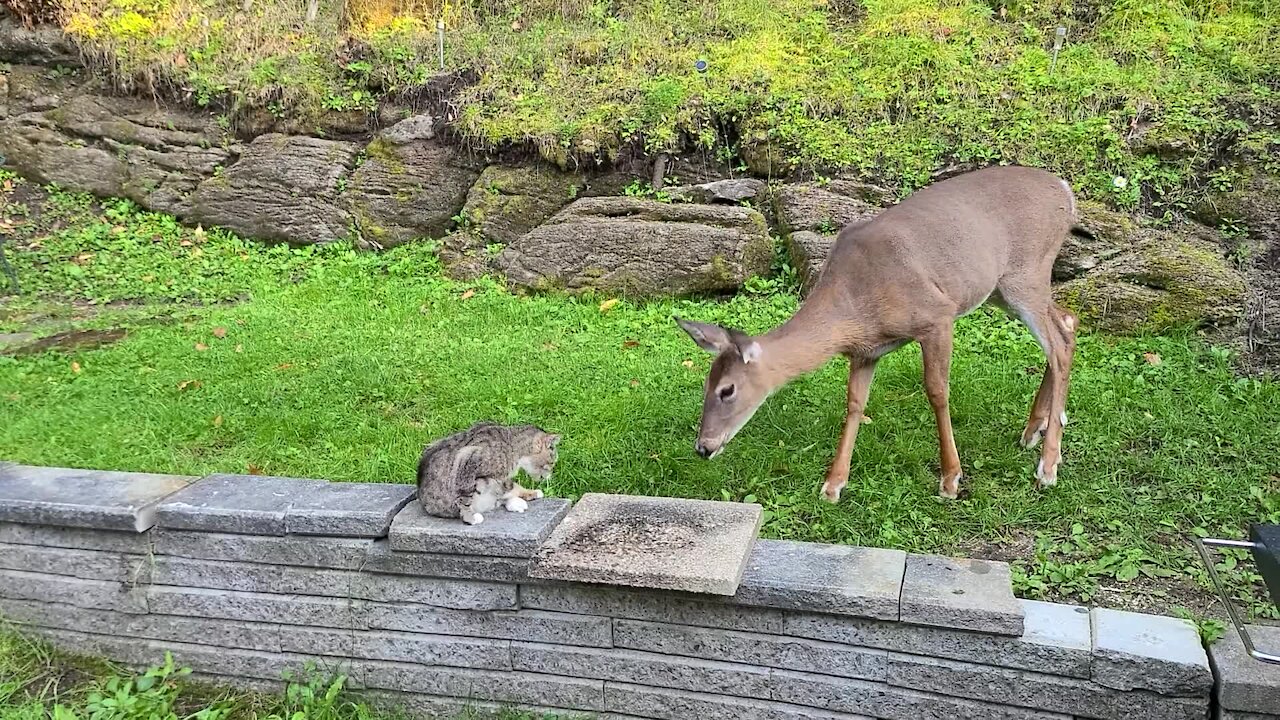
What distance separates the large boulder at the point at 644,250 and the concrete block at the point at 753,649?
14.5ft

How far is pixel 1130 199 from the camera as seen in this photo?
685 cm

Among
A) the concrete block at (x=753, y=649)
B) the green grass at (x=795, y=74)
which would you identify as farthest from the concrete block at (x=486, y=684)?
the green grass at (x=795, y=74)

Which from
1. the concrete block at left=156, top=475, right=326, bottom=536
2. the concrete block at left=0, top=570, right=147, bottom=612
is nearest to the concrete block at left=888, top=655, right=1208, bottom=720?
the concrete block at left=156, top=475, right=326, bottom=536

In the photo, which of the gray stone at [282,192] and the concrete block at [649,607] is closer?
the concrete block at [649,607]

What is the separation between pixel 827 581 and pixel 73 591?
302cm

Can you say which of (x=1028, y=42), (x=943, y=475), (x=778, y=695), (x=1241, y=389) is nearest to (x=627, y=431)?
(x=943, y=475)

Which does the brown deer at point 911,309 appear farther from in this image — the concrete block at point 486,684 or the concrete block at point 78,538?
the concrete block at point 78,538

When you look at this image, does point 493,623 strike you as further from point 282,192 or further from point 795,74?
point 282,192

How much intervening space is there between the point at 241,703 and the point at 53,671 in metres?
0.84

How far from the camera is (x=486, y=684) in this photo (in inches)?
135

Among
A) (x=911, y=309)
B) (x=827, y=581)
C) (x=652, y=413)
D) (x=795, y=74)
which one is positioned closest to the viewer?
(x=827, y=581)

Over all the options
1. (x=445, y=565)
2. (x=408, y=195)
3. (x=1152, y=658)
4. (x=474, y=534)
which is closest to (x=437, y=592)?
(x=445, y=565)

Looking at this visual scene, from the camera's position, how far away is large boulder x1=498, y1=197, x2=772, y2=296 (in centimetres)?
731

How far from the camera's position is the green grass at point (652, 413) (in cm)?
395
